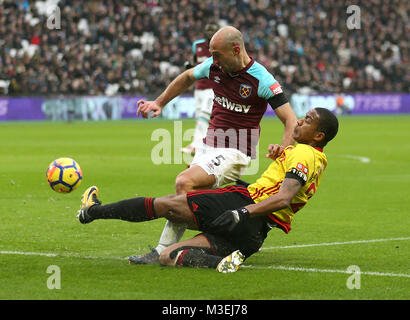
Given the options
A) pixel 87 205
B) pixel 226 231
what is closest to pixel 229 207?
pixel 226 231

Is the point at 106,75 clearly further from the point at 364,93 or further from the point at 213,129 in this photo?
the point at 213,129

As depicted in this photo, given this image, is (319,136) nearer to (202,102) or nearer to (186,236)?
(186,236)

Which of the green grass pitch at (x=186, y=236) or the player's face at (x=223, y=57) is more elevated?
the player's face at (x=223, y=57)

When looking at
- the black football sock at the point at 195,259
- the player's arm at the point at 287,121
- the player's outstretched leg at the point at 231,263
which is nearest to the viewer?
the player's outstretched leg at the point at 231,263

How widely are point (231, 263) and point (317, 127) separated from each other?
1.42m

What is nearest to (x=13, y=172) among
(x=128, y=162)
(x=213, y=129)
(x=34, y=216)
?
(x=128, y=162)

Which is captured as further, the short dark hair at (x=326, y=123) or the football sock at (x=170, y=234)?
the football sock at (x=170, y=234)

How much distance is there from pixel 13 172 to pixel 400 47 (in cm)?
3703

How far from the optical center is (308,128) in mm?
7145

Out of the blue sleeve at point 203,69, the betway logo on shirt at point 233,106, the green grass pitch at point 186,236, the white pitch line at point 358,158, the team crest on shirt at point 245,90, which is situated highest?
the blue sleeve at point 203,69

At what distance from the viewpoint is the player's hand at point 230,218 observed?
21.5ft

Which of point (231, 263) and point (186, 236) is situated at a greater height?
point (231, 263)

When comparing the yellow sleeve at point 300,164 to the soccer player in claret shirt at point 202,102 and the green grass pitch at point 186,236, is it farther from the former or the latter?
the soccer player in claret shirt at point 202,102

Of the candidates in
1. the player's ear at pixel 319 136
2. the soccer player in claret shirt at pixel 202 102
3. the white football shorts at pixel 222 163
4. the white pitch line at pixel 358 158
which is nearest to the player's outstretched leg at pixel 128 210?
the white football shorts at pixel 222 163
